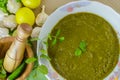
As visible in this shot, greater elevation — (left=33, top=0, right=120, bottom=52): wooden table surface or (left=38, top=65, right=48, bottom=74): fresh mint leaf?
(left=33, top=0, right=120, bottom=52): wooden table surface

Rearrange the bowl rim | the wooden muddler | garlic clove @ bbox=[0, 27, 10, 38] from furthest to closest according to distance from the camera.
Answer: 1. garlic clove @ bbox=[0, 27, 10, 38]
2. the bowl rim
3. the wooden muddler

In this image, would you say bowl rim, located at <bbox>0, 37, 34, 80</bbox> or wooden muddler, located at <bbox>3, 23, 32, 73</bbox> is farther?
bowl rim, located at <bbox>0, 37, 34, 80</bbox>

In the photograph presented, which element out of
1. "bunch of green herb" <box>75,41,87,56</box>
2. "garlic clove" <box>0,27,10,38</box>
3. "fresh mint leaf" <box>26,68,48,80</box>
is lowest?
"fresh mint leaf" <box>26,68,48,80</box>

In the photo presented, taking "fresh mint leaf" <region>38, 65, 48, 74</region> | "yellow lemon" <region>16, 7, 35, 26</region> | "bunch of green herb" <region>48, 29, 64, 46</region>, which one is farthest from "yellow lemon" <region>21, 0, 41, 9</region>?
"fresh mint leaf" <region>38, 65, 48, 74</region>

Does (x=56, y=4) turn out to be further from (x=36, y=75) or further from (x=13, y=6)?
(x=36, y=75)

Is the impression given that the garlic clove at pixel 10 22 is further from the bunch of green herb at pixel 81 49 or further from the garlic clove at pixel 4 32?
the bunch of green herb at pixel 81 49

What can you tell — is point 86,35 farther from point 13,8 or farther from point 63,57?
point 13,8

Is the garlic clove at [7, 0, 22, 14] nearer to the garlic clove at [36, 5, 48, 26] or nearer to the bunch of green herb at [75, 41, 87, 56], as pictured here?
the garlic clove at [36, 5, 48, 26]
